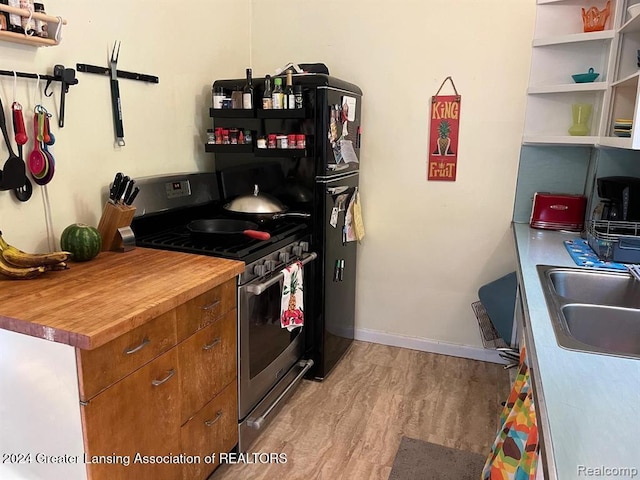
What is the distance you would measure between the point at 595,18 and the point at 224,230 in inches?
78.9

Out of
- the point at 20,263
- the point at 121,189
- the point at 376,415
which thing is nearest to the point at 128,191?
the point at 121,189

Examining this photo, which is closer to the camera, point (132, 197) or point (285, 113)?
point (132, 197)

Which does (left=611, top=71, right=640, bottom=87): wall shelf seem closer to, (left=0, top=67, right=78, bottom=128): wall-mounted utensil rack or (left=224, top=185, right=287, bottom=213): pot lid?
(left=224, top=185, right=287, bottom=213): pot lid

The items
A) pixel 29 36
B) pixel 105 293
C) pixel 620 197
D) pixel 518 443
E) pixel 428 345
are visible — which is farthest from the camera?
pixel 428 345

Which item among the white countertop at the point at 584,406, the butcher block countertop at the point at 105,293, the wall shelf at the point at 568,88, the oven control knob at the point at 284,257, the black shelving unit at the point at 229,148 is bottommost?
the oven control knob at the point at 284,257

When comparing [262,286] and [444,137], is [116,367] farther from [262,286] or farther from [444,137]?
[444,137]

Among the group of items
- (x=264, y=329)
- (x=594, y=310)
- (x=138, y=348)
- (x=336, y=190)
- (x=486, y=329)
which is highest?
(x=336, y=190)

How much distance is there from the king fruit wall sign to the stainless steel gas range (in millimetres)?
906

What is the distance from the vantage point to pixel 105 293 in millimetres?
1444

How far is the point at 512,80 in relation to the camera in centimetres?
257

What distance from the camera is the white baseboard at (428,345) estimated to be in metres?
A: 2.93

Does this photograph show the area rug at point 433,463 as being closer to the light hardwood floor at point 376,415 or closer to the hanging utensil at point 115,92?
the light hardwood floor at point 376,415

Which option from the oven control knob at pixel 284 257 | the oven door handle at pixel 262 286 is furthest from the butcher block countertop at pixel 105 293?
the oven control knob at pixel 284 257

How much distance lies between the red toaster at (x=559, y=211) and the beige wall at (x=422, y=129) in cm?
18
